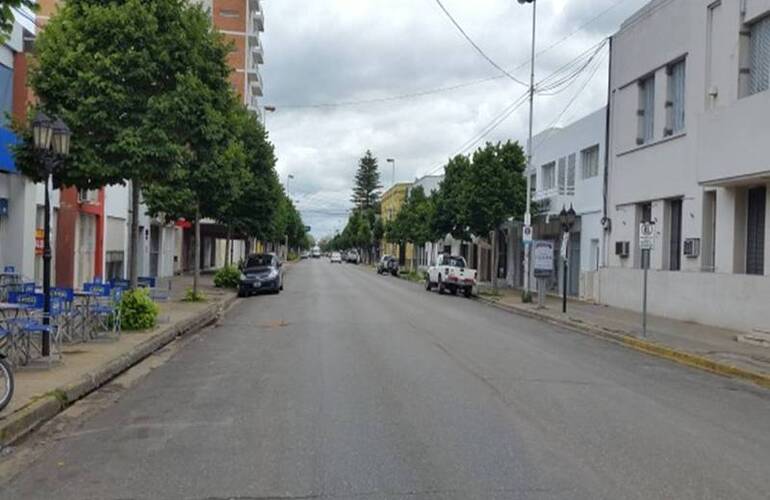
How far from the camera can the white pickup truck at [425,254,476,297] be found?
3638 centimetres

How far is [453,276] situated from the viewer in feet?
120

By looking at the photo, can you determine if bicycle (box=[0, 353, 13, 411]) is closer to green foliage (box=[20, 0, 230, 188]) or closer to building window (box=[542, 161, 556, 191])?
green foliage (box=[20, 0, 230, 188])

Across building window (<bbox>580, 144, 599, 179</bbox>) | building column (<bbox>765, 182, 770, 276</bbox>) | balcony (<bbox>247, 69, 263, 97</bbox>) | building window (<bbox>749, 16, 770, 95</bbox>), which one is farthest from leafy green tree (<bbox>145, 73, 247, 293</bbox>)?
balcony (<bbox>247, 69, 263, 97</bbox>)

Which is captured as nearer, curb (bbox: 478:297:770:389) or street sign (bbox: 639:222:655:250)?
curb (bbox: 478:297:770:389)

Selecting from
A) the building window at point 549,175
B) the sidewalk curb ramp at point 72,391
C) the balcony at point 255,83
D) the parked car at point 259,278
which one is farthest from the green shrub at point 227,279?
the balcony at point 255,83

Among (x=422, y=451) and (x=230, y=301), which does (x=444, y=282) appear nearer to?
(x=230, y=301)

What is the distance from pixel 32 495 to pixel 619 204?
83.8 ft

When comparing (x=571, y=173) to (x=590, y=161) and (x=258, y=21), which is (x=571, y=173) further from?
(x=258, y=21)

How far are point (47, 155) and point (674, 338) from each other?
44.5 feet

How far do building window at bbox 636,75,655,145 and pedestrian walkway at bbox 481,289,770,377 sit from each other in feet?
19.7

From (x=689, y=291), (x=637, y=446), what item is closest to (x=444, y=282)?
(x=689, y=291)

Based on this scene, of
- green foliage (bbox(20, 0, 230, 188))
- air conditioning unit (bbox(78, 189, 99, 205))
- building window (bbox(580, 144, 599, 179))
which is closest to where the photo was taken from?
Result: green foliage (bbox(20, 0, 230, 188))

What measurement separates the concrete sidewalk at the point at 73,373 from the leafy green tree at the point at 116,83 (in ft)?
11.1

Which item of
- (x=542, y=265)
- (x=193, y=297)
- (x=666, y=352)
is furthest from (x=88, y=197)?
(x=666, y=352)
